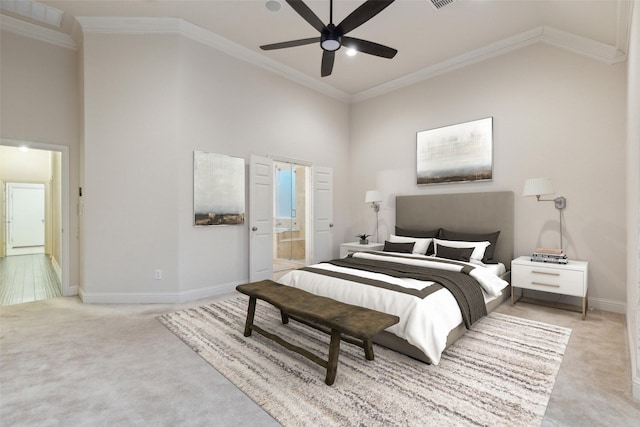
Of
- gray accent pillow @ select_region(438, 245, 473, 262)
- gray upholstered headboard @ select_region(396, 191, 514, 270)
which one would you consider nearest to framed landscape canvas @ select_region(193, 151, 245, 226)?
gray upholstered headboard @ select_region(396, 191, 514, 270)

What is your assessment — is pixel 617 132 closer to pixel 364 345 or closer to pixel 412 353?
pixel 412 353

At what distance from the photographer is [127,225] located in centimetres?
378

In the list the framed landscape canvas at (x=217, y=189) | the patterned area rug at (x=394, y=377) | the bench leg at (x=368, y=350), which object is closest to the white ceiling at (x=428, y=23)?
the framed landscape canvas at (x=217, y=189)

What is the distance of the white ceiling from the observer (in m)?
3.29

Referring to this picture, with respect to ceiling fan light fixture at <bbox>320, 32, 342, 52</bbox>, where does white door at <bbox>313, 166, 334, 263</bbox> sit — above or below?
below

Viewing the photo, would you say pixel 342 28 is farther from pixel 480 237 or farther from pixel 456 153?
pixel 480 237

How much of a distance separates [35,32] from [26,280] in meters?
3.74

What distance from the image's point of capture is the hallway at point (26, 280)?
4.05m

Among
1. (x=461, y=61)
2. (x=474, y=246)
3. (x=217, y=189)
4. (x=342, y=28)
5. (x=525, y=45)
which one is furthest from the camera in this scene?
(x=461, y=61)

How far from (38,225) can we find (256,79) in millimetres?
7987

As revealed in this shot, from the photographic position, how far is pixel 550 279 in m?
3.33

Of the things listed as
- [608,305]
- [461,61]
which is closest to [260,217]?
[461,61]

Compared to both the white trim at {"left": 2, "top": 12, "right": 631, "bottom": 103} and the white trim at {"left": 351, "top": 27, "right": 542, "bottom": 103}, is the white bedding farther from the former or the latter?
the white trim at {"left": 351, "top": 27, "right": 542, "bottom": 103}

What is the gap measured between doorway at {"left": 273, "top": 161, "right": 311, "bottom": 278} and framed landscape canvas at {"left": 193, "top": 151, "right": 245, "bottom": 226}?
101 inches
